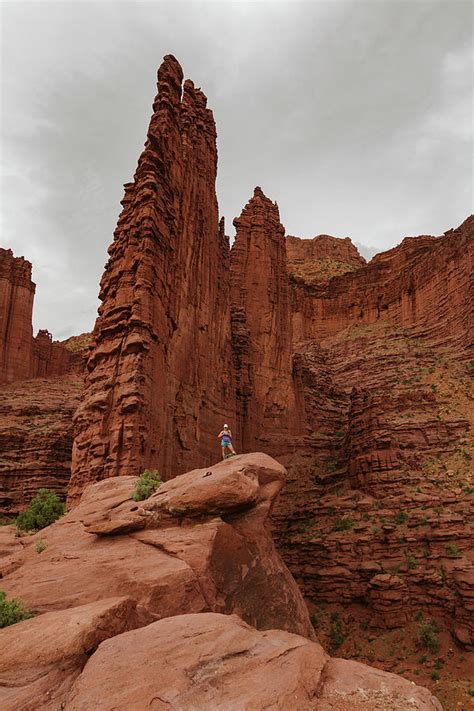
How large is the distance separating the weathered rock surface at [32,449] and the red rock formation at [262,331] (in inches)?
606

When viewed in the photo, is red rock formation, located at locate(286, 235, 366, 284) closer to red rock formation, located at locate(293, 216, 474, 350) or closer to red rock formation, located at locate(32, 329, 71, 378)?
red rock formation, located at locate(293, 216, 474, 350)

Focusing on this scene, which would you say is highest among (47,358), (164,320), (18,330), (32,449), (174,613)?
(18,330)

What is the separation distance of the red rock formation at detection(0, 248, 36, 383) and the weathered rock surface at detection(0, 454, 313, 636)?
2180 inches

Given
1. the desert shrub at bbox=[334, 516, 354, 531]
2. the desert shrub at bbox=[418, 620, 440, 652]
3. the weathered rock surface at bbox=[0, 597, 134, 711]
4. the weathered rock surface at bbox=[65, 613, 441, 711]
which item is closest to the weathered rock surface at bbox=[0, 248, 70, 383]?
the desert shrub at bbox=[334, 516, 354, 531]

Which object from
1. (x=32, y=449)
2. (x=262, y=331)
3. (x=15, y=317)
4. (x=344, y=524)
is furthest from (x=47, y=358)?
(x=344, y=524)

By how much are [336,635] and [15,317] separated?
2275 inches

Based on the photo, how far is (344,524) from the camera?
33.5m

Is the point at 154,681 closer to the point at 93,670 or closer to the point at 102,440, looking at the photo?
the point at 93,670

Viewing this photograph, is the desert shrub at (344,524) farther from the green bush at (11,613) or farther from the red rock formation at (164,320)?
the green bush at (11,613)

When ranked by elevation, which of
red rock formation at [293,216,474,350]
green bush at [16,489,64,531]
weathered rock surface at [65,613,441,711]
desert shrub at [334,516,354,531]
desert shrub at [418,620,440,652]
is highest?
red rock formation at [293,216,474,350]

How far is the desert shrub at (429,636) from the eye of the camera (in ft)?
82.7

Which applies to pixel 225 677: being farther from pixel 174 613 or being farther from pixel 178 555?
pixel 178 555

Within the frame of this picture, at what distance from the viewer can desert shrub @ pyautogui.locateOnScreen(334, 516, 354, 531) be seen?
33.3 metres

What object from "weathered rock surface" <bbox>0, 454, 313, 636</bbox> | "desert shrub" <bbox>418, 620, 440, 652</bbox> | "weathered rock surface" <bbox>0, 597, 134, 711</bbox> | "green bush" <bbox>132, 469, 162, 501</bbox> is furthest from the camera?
"desert shrub" <bbox>418, 620, 440, 652</bbox>
